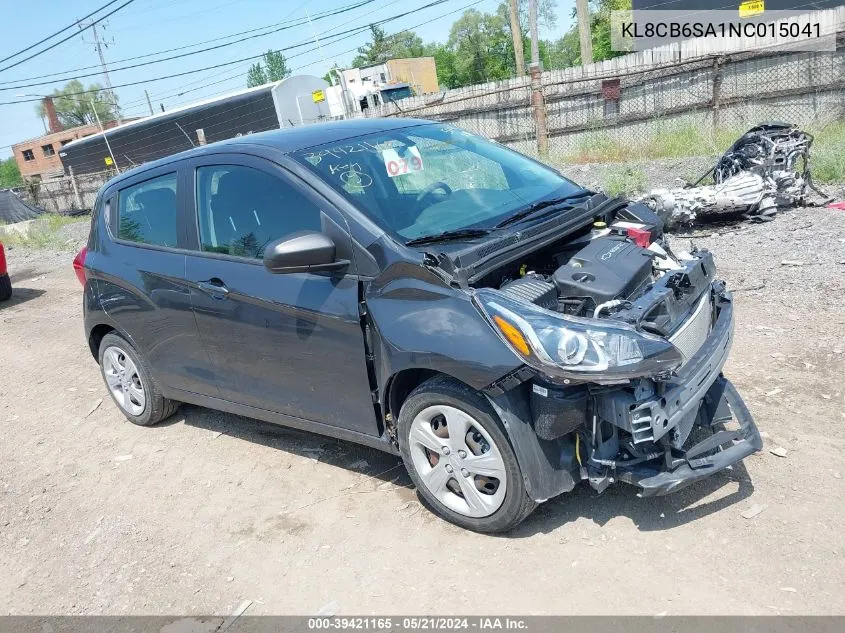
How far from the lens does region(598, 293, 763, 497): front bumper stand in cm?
293

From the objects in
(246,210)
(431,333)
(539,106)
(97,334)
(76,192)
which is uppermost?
(246,210)

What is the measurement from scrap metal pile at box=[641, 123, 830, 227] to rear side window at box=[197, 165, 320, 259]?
5030mm

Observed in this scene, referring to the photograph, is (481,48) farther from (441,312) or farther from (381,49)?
(441,312)

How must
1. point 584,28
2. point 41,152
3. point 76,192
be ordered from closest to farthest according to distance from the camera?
1. point 584,28
2. point 76,192
3. point 41,152

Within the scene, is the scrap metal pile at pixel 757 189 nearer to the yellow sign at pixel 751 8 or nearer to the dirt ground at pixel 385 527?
the dirt ground at pixel 385 527

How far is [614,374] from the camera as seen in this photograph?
2.86 meters

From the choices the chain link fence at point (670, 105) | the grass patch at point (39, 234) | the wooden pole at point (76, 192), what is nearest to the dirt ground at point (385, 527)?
the chain link fence at point (670, 105)

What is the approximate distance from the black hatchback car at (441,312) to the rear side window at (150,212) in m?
0.02

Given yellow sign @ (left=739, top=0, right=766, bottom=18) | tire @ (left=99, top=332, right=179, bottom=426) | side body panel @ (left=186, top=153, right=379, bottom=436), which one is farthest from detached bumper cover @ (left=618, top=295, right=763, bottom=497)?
yellow sign @ (left=739, top=0, right=766, bottom=18)

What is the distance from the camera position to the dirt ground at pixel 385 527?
2984 millimetres

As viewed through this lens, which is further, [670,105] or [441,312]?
[670,105]

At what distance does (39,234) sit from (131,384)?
56.3 feet

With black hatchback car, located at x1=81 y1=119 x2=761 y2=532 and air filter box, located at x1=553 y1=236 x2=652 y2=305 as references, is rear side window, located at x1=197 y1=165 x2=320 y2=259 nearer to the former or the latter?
black hatchback car, located at x1=81 y1=119 x2=761 y2=532

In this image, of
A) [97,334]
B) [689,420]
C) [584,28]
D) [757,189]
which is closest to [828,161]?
[757,189]
